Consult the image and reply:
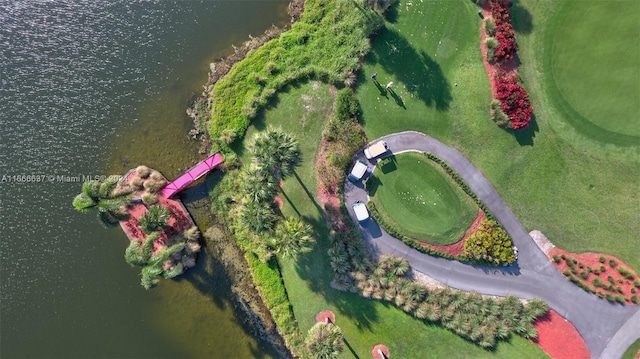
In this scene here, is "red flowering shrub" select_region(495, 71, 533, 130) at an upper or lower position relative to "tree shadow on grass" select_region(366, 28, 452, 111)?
lower

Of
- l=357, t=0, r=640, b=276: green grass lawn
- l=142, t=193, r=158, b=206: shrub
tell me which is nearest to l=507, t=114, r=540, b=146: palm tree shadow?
l=357, t=0, r=640, b=276: green grass lawn

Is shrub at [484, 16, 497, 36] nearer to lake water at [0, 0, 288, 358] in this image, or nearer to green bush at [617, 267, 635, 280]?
lake water at [0, 0, 288, 358]

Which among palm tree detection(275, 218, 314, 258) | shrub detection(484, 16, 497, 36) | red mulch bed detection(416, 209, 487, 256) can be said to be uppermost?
shrub detection(484, 16, 497, 36)

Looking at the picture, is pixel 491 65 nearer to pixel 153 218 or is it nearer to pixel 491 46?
pixel 491 46

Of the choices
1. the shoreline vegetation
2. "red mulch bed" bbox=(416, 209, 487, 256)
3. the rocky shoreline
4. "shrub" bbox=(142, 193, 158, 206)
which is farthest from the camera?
the rocky shoreline

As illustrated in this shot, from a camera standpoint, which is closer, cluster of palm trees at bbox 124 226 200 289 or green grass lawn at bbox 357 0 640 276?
green grass lawn at bbox 357 0 640 276

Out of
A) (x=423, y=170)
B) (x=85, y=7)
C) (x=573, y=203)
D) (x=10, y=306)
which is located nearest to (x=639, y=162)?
(x=573, y=203)

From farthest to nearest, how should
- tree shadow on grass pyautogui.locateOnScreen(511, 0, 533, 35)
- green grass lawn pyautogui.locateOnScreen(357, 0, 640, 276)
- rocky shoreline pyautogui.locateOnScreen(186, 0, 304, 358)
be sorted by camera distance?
rocky shoreline pyautogui.locateOnScreen(186, 0, 304, 358) < tree shadow on grass pyautogui.locateOnScreen(511, 0, 533, 35) < green grass lawn pyautogui.locateOnScreen(357, 0, 640, 276)
